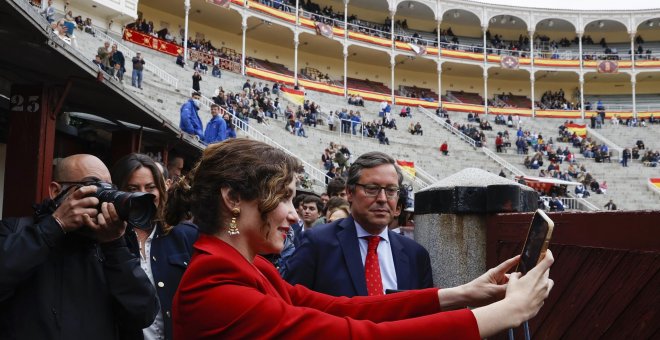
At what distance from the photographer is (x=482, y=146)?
33156mm

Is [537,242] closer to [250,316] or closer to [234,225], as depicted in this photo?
[250,316]

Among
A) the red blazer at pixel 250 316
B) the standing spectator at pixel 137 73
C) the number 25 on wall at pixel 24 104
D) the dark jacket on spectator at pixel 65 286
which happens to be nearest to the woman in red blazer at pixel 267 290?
the red blazer at pixel 250 316

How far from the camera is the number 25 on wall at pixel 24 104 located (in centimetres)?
570

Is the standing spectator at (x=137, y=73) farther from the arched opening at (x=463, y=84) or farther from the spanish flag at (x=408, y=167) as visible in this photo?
the arched opening at (x=463, y=84)

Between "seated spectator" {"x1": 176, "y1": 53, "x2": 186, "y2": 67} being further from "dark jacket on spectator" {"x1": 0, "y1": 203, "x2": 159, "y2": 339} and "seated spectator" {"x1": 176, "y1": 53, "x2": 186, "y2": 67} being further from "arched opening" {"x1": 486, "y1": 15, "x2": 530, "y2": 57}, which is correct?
"arched opening" {"x1": 486, "y1": 15, "x2": 530, "y2": 57}

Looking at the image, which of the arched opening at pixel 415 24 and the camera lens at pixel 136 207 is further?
the arched opening at pixel 415 24

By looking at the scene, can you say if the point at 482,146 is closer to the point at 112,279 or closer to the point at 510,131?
the point at 510,131

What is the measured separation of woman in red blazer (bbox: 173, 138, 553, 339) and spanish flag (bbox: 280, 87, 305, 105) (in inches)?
1144

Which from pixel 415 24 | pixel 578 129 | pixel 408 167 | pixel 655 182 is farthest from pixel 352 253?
pixel 415 24

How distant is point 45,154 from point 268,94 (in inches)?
Result: 936

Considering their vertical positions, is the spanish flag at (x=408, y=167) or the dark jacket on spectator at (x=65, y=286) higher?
the spanish flag at (x=408, y=167)

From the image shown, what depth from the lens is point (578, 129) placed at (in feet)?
128

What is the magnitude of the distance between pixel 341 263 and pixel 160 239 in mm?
1040

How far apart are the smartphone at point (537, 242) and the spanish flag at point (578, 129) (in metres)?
40.1
